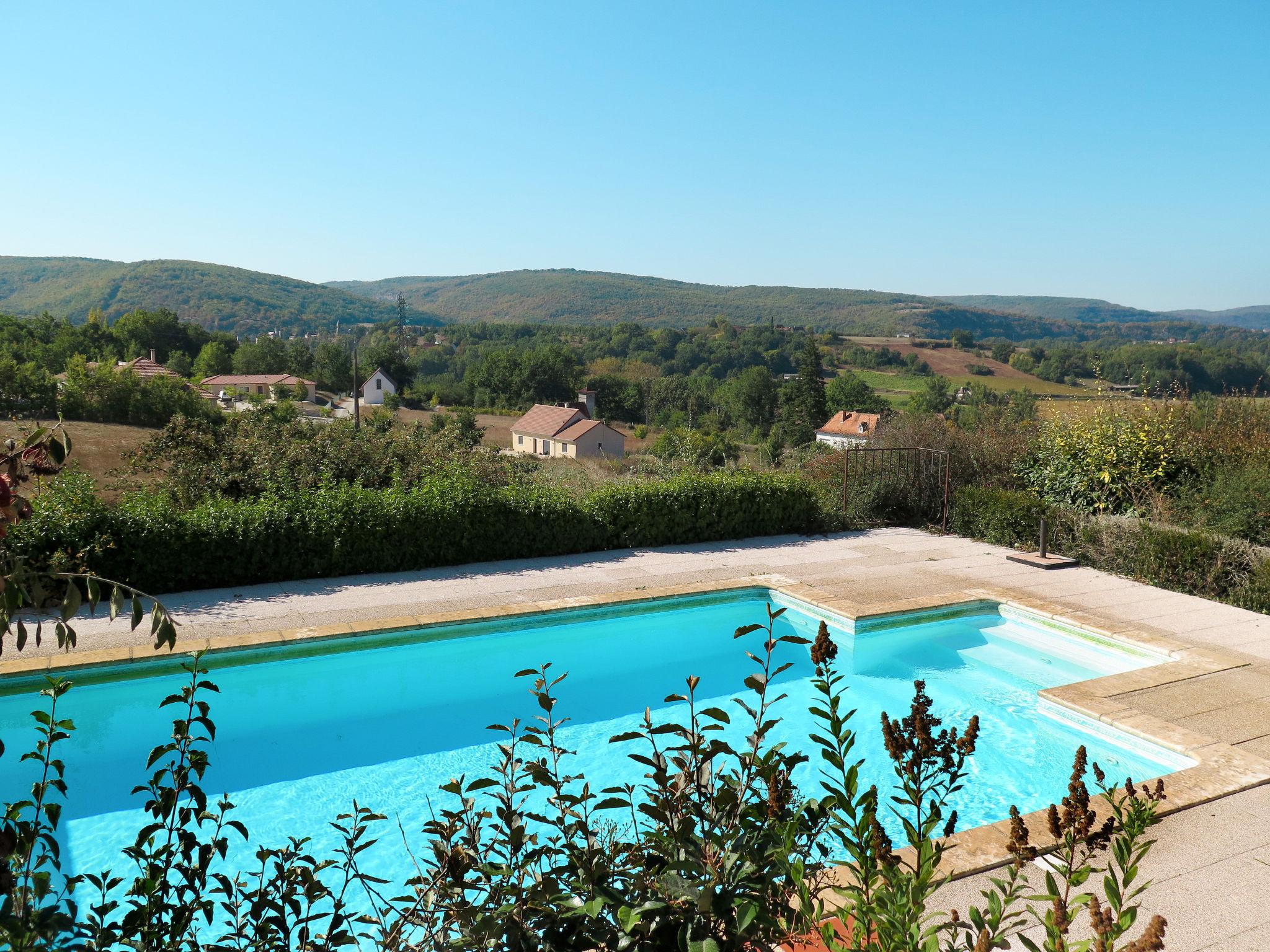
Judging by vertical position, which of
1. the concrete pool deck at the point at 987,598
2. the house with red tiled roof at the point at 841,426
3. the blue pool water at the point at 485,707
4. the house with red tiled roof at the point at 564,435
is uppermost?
the concrete pool deck at the point at 987,598

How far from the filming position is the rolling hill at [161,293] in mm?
73062

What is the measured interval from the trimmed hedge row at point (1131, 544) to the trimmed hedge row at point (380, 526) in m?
1.79

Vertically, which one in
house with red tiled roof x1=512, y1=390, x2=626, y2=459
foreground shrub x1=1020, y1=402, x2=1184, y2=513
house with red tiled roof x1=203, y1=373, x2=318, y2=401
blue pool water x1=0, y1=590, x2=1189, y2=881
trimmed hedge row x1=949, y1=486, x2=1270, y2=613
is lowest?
house with red tiled roof x1=512, y1=390, x2=626, y2=459

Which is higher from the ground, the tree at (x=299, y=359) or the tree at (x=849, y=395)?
the tree at (x=299, y=359)

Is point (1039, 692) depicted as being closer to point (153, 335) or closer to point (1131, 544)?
point (1131, 544)

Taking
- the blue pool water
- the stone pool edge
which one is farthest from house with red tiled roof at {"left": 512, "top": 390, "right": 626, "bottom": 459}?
the blue pool water

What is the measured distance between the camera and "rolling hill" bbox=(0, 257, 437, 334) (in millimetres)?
73062

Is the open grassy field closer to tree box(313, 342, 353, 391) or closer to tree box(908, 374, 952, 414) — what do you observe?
tree box(908, 374, 952, 414)

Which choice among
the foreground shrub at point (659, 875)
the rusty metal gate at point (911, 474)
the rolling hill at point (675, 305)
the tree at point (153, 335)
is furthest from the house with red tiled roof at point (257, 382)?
the foreground shrub at point (659, 875)

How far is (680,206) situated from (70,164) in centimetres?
2090

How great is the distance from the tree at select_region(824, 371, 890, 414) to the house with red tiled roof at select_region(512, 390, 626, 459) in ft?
45.3

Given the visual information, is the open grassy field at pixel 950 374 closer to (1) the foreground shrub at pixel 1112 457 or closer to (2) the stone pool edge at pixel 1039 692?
(1) the foreground shrub at pixel 1112 457

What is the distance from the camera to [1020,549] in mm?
8484

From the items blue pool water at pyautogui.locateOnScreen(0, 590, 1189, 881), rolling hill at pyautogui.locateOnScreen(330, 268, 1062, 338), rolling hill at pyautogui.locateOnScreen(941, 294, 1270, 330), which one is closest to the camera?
blue pool water at pyautogui.locateOnScreen(0, 590, 1189, 881)
